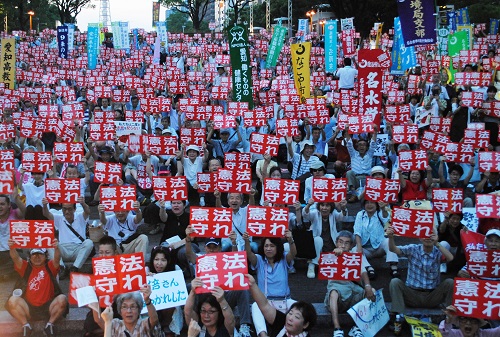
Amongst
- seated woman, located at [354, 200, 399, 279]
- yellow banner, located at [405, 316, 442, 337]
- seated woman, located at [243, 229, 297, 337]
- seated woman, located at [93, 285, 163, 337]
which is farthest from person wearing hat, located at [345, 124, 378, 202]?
seated woman, located at [93, 285, 163, 337]

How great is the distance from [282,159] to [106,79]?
8.01 m

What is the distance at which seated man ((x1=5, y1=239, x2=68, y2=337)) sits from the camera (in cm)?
695

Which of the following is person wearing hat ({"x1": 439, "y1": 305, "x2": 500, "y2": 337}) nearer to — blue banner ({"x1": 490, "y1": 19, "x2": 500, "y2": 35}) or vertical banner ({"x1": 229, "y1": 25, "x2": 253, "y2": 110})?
vertical banner ({"x1": 229, "y1": 25, "x2": 253, "y2": 110})

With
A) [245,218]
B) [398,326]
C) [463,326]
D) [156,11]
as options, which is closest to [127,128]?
[245,218]

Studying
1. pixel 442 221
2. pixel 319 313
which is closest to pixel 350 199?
pixel 442 221

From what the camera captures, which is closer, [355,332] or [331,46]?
[355,332]

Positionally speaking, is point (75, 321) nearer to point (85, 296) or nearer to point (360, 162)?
point (85, 296)

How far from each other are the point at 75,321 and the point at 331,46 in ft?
48.1

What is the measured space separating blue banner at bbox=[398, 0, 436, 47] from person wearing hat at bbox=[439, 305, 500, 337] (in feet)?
27.0

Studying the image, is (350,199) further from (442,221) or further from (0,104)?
(0,104)

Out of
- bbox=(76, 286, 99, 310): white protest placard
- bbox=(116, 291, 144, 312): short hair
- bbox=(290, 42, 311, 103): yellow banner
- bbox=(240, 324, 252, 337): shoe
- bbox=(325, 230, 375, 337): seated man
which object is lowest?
bbox=(240, 324, 252, 337): shoe

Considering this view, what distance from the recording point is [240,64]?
45.4ft

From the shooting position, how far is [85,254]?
8.17 meters

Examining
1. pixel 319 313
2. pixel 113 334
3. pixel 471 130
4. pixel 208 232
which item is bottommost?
pixel 319 313
